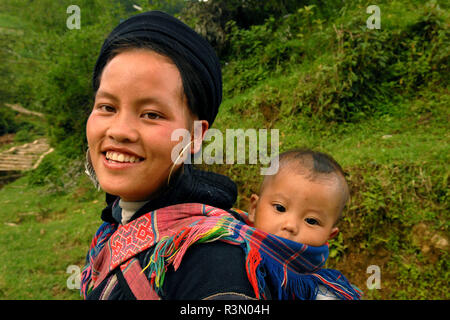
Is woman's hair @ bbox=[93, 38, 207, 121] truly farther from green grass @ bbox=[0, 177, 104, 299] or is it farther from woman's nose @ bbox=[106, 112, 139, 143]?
green grass @ bbox=[0, 177, 104, 299]

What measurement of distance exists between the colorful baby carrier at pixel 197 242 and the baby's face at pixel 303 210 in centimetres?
12

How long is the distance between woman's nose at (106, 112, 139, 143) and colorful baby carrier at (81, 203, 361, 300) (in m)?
0.29

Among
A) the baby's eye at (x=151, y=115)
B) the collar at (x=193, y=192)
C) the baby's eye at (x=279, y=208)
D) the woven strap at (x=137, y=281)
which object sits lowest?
the woven strap at (x=137, y=281)

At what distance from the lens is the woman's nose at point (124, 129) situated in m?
1.19

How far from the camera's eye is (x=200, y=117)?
4.68 ft

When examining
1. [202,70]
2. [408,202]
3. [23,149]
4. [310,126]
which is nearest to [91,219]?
[310,126]

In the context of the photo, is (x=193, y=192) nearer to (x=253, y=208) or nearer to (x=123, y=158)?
(x=123, y=158)

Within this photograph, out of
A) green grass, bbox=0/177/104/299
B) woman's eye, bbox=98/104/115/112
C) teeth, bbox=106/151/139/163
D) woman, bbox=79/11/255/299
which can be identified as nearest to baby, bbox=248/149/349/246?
woman, bbox=79/11/255/299

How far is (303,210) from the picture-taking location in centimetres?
165

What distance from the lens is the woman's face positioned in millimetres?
1198

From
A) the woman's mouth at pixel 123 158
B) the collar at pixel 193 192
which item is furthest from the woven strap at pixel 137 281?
the woman's mouth at pixel 123 158

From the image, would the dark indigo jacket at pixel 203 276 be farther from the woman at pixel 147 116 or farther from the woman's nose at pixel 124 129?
the woman's nose at pixel 124 129
